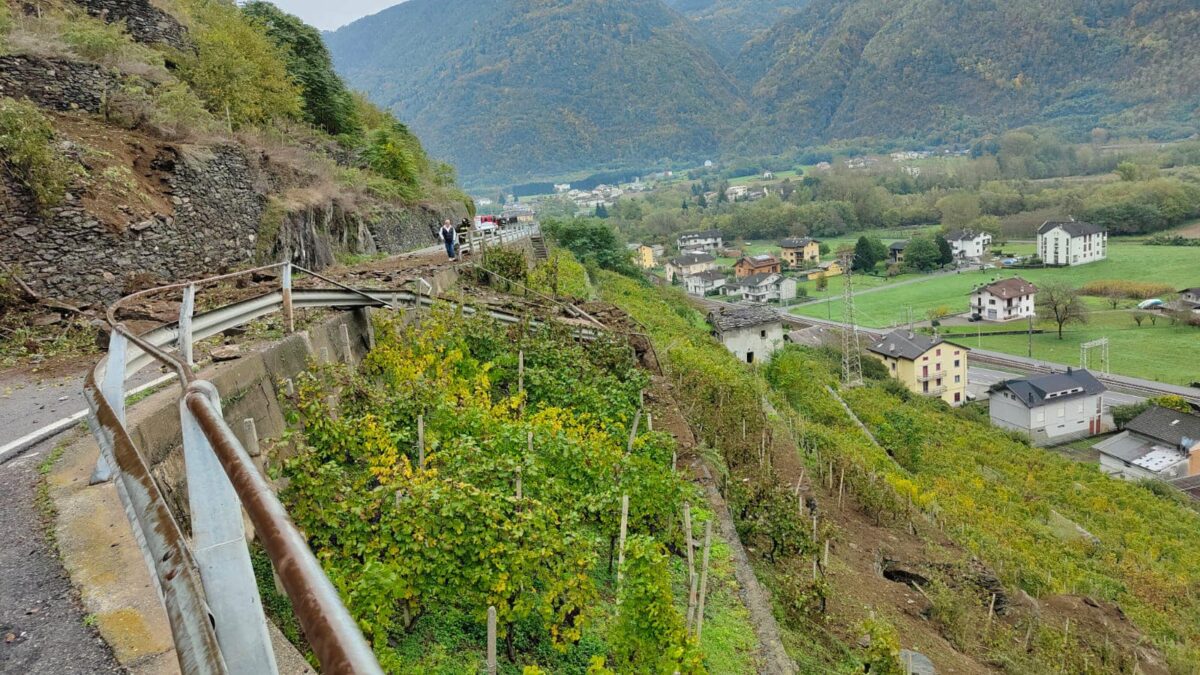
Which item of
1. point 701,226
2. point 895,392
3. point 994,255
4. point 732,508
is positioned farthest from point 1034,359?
point 701,226

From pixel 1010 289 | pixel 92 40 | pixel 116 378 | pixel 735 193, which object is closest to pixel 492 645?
pixel 116 378

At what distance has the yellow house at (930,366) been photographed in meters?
52.1

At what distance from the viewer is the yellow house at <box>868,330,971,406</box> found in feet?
171

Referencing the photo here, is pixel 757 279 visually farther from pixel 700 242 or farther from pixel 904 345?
pixel 700 242

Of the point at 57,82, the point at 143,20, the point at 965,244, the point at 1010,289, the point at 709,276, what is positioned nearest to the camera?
the point at 57,82

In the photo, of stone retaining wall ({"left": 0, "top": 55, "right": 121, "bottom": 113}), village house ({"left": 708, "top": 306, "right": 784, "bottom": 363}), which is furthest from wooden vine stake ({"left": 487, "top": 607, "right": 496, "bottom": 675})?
village house ({"left": 708, "top": 306, "right": 784, "bottom": 363})

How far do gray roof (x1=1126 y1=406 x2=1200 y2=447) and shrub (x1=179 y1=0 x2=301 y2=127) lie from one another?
148 ft

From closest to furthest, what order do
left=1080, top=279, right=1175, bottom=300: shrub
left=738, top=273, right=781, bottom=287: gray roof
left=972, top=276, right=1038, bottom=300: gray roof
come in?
left=972, top=276, right=1038, bottom=300: gray roof → left=1080, top=279, right=1175, bottom=300: shrub → left=738, top=273, right=781, bottom=287: gray roof

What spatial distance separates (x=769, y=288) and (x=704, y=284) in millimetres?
11797

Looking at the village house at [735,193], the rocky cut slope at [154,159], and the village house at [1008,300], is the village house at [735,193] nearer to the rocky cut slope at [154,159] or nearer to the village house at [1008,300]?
the village house at [1008,300]

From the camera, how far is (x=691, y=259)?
10756cm

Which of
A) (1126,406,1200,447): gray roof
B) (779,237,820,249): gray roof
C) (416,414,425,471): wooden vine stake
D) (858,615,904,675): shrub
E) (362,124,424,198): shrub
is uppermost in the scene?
(362,124,424,198): shrub

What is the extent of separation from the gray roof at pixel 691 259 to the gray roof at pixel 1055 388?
206ft

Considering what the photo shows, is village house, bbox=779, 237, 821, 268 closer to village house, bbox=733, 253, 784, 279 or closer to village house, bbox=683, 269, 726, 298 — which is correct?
village house, bbox=733, 253, 784, 279
